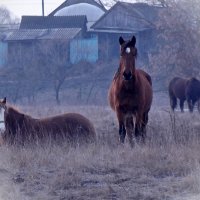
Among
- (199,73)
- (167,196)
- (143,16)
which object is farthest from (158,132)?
(143,16)

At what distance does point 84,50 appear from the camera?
52375 millimetres

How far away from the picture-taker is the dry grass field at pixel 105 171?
886cm

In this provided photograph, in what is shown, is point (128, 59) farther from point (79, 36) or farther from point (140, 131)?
point (79, 36)

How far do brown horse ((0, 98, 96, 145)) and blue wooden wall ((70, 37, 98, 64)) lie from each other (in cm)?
3384

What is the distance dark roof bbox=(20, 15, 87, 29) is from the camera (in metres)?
55.6

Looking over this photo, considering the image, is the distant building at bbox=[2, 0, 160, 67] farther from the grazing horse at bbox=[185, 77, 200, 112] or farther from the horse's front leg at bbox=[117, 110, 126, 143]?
the horse's front leg at bbox=[117, 110, 126, 143]

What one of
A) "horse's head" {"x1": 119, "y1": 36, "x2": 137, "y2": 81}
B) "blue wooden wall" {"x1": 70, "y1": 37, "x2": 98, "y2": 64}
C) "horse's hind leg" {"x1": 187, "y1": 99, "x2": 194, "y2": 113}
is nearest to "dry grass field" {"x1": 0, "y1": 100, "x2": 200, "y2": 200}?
"horse's head" {"x1": 119, "y1": 36, "x2": 137, "y2": 81}

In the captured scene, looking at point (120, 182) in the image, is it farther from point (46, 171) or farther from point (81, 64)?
point (81, 64)

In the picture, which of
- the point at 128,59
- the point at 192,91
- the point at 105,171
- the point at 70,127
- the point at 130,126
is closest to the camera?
the point at 105,171

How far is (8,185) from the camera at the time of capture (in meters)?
9.13

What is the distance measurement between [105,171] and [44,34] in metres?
42.7

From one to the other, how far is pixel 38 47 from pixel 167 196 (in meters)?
40.7

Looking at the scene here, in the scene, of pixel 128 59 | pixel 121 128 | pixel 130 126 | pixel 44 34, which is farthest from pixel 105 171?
pixel 44 34

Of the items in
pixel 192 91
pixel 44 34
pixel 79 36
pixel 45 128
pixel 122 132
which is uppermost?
pixel 45 128
